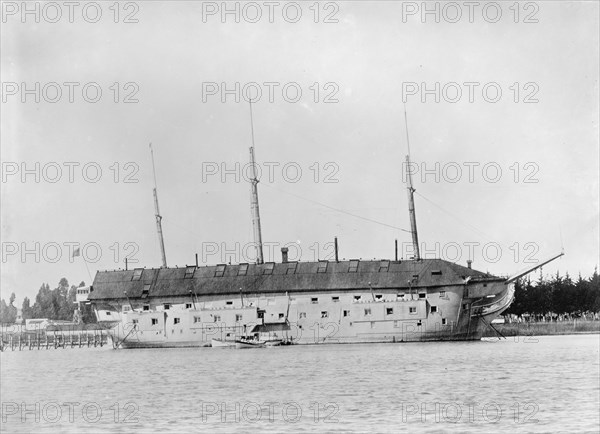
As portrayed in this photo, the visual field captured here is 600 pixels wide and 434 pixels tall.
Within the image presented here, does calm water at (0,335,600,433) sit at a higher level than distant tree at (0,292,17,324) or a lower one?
lower

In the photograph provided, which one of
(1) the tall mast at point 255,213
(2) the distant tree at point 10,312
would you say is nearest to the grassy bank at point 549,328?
(1) the tall mast at point 255,213

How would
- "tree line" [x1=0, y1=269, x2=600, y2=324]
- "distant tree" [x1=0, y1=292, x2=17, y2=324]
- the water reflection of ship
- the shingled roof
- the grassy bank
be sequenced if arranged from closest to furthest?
1. the water reflection of ship
2. the shingled roof
3. the grassy bank
4. "tree line" [x1=0, y1=269, x2=600, y2=324]
5. "distant tree" [x1=0, y1=292, x2=17, y2=324]

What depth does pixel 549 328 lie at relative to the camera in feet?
301

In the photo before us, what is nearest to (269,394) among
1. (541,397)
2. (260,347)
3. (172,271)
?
(541,397)

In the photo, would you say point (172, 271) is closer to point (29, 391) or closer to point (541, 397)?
point (29, 391)

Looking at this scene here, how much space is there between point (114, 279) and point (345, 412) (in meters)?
55.9

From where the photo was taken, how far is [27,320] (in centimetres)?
13375

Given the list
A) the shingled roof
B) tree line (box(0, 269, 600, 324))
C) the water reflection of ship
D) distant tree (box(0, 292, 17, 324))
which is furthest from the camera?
distant tree (box(0, 292, 17, 324))

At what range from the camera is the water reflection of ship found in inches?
2901

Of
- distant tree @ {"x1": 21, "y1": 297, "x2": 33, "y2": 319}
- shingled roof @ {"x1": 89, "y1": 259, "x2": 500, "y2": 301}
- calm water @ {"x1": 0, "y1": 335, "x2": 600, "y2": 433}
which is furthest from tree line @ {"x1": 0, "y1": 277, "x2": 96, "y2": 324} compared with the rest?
calm water @ {"x1": 0, "y1": 335, "x2": 600, "y2": 433}

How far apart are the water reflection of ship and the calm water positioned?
62.4 feet

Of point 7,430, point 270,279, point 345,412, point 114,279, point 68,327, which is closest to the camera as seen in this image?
point 7,430

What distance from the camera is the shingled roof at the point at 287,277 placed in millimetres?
74625

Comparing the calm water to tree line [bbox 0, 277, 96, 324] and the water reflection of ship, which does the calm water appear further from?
tree line [bbox 0, 277, 96, 324]
